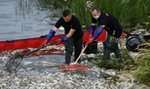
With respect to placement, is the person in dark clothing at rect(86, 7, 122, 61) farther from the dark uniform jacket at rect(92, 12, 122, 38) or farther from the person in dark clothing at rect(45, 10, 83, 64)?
the person in dark clothing at rect(45, 10, 83, 64)

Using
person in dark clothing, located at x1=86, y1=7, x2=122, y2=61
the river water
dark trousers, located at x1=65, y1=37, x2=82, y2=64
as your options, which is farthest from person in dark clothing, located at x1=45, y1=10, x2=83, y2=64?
the river water

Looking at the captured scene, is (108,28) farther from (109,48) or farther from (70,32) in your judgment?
(70,32)

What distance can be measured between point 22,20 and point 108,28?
39.0 feet

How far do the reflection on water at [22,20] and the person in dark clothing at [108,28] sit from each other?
25.6 ft

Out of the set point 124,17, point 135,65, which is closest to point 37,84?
point 135,65

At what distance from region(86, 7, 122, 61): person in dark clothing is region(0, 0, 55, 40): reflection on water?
7813 mm

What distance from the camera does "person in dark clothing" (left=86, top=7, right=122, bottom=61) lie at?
12367 mm

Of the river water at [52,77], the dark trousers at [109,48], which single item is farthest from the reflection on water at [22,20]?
the dark trousers at [109,48]

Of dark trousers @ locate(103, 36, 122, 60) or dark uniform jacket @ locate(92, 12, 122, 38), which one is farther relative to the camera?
dark trousers @ locate(103, 36, 122, 60)

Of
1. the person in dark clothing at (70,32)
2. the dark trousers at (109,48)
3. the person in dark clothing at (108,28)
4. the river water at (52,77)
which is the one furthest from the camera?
the dark trousers at (109,48)

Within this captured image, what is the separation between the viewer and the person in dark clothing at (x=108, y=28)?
12367 millimetres

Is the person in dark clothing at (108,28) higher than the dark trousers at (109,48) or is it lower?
higher

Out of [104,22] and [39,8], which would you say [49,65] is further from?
[39,8]

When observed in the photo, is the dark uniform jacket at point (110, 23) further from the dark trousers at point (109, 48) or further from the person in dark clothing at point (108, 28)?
the dark trousers at point (109, 48)
